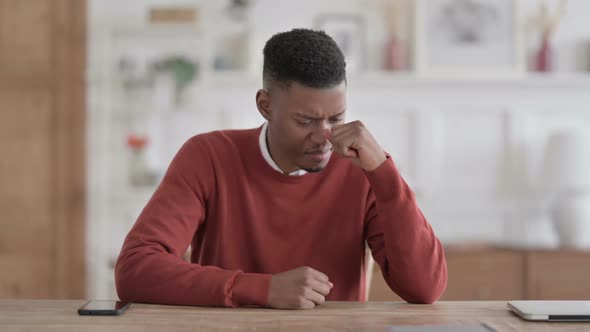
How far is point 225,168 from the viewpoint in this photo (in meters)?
1.74

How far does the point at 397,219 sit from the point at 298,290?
314 mm

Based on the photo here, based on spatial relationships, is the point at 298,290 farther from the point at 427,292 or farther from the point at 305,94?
the point at 305,94

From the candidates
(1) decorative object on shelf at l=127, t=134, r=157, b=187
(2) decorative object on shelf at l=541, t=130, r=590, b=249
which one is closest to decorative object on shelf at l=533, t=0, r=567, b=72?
(2) decorative object on shelf at l=541, t=130, r=590, b=249

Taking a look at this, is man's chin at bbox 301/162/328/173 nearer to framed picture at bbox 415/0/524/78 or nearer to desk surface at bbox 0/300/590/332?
desk surface at bbox 0/300/590/332

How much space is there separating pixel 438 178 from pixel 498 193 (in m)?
0.35

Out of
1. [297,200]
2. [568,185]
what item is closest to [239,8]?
[568,185]

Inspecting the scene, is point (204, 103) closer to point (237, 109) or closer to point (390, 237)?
point (237, 109)

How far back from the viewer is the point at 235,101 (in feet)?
12.7

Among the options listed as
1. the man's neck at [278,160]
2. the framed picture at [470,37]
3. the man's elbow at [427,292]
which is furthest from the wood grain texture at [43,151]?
the man's elbow at [427,292]

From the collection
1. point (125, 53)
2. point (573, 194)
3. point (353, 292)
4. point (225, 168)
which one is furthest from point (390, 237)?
point (125, 53)

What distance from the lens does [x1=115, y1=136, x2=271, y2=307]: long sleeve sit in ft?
4.47

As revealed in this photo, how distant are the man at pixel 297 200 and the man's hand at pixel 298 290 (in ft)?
0.47

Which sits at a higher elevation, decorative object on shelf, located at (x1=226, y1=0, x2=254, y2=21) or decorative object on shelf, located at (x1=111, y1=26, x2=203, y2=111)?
decorative object on shelf, located at (x1=226, y1=0, x2=254, y2=21)

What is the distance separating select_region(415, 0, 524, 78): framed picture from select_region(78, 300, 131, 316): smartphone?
9.51 ft
